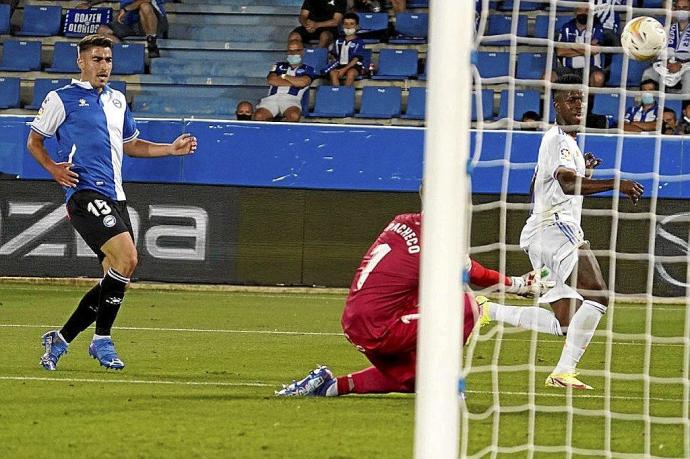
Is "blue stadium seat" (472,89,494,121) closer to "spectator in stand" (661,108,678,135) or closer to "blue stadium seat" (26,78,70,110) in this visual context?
"spectator in stand" (661,108,678,135)

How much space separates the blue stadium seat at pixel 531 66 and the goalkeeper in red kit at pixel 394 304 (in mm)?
11493

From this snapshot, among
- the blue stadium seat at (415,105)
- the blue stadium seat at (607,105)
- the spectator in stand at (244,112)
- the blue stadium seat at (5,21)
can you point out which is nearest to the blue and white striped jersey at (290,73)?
the spectator in stand at (244,112)

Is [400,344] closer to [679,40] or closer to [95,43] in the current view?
[95,43]

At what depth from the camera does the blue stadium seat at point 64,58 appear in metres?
20.5

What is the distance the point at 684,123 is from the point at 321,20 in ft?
19.3

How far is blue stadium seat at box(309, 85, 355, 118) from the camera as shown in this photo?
63.0ft

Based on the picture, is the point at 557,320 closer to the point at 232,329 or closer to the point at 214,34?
the point at 232,329

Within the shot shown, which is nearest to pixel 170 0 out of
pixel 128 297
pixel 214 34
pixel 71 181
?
pixel 214 34

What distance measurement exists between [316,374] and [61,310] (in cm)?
591

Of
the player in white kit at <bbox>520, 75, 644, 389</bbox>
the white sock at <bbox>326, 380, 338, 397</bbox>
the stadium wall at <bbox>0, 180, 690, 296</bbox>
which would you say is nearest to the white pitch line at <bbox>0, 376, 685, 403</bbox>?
the player in white kit at <bbox>520, 75, 644, 389</bbox>

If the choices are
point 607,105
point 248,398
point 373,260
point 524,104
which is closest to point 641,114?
point 524,104

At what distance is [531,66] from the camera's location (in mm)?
19219

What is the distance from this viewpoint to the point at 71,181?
903cm

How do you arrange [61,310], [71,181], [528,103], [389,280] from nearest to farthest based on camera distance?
[389,280] < [71,181] < [61,310] < [528,103]
